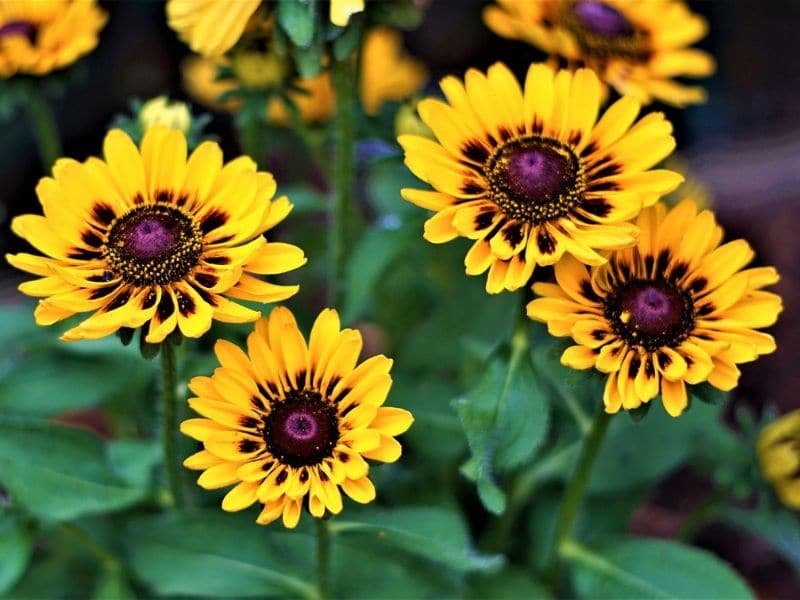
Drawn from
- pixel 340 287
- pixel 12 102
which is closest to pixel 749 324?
pixel 340 287

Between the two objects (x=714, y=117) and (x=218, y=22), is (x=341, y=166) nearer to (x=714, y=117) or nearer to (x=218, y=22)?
(x=218, y=22)

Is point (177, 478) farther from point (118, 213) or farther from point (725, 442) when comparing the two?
point (725, 442)

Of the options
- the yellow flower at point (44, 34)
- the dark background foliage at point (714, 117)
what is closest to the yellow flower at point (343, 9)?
the yellow flower at point (44, 34)

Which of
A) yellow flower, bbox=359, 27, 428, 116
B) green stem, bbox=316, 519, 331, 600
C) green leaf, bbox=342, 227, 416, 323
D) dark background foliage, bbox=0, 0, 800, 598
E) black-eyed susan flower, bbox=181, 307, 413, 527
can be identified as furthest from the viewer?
dark background foliage, bbox=0, 0, 800, 598

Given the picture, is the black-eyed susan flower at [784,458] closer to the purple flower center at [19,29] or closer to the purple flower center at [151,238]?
the purple flower center at [151,238]

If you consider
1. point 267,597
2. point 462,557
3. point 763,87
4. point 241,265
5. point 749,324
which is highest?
point 763,87

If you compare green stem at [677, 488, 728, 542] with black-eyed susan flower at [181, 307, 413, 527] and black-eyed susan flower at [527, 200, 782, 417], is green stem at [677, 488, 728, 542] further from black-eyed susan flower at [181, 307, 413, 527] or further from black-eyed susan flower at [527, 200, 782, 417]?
black-eyed susan flower at [181, 307, 413, 527]

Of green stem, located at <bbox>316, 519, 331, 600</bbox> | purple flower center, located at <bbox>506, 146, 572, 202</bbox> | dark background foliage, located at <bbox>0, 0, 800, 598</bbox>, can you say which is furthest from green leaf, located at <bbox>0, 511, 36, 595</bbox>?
dark background foliage, located at <bbox>0, 0, 800, 598</bbox>
